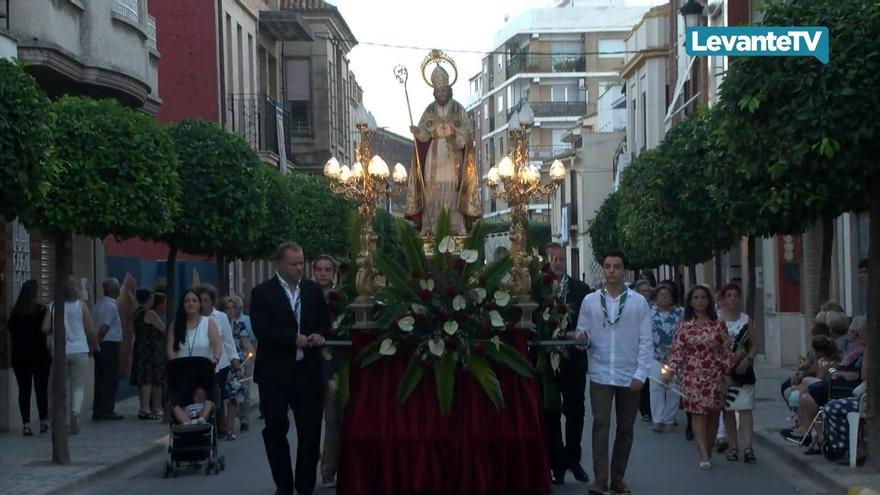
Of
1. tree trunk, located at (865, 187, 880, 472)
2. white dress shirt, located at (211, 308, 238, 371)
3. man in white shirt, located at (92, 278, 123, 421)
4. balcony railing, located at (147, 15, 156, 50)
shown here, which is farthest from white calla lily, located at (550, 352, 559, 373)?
balcony railing, located at (147, 15, 156, 50)

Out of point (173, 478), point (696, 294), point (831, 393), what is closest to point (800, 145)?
point (696, 294)

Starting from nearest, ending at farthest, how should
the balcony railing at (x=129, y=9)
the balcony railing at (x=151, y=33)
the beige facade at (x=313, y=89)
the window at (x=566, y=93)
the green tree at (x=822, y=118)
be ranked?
1. the green tree at (x=822, y=118)
2. the balcony railing at (x=129, y=9)
3. the balcony railing at (x=151, y=33)
4. the beige facade at (x=313, y=89)
5. the window at (x=566, y=93)

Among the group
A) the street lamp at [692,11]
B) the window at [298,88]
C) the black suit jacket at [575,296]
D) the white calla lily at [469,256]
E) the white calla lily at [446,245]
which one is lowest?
the black suit jacket at [575,296]

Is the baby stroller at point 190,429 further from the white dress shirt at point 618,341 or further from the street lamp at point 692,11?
the street lamp at point 692,11

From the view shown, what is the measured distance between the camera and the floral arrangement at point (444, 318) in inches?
492

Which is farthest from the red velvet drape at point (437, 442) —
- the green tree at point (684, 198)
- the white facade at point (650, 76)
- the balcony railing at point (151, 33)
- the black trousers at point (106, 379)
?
the white facade at point (650, 76)

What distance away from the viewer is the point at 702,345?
15.3 meters

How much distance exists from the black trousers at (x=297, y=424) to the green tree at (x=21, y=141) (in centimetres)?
268

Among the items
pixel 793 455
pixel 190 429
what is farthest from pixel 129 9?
pixel 793 455

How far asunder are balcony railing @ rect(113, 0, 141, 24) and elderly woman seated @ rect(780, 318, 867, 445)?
11.9 metres

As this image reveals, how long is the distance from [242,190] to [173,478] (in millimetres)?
8186

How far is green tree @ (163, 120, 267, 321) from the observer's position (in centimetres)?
2228

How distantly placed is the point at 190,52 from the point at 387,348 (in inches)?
1059

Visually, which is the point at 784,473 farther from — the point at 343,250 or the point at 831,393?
the point at 343,250
